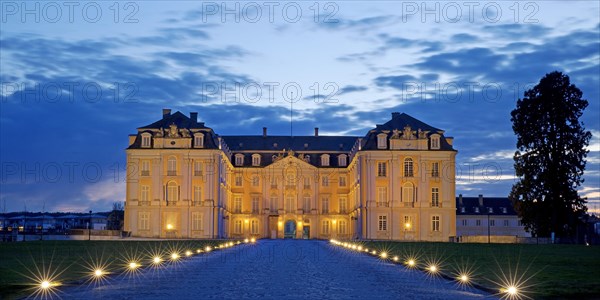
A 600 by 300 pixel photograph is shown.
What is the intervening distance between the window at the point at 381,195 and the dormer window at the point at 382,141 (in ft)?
13.6

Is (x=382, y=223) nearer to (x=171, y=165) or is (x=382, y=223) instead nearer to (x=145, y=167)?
(x=171, y=165)

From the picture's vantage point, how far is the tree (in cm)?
5619

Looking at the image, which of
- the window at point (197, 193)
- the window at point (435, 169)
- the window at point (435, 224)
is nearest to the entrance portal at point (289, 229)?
the window at point (197, 193)

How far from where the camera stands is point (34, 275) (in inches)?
810

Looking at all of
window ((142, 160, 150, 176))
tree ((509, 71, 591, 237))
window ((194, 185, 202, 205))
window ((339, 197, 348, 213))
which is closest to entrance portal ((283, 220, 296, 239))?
window ((339, 197, 348, 213))

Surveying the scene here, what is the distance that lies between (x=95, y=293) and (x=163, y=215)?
64.8 m

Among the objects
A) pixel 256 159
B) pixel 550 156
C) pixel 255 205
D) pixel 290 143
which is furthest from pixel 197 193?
pixel 550 156

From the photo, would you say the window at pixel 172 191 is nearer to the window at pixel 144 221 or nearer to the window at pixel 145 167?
the window at pixel 145 167

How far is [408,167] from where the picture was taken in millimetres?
81188

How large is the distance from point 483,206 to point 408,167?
42.5 m

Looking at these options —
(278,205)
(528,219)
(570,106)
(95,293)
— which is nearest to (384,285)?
(95,293)

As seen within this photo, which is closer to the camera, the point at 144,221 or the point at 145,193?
the point at 144,221

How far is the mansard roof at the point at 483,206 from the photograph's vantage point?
11762 centimetres

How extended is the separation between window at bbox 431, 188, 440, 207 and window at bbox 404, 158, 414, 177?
2.82 meters
